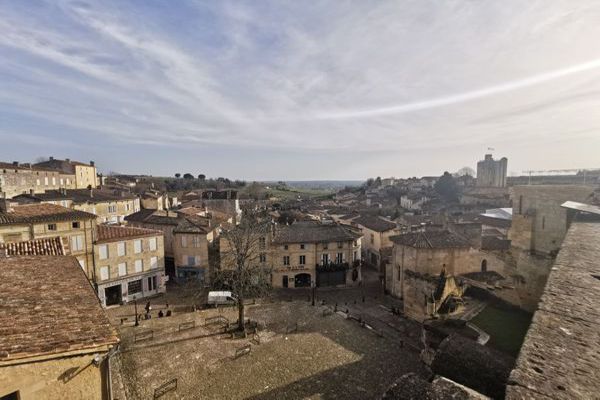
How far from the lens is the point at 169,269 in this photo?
1578 inches

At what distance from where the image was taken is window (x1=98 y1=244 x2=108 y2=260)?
30.0 m

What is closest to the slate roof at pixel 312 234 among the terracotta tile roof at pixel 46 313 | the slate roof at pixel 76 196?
the terracotta tile roof at pixel 46 313

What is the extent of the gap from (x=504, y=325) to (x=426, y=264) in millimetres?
10746

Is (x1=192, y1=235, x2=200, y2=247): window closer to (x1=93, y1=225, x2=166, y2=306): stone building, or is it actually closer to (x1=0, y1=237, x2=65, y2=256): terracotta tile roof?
(x1=93, y1=225, x2=166, y2=306): stone building

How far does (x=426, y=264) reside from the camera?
28.2m

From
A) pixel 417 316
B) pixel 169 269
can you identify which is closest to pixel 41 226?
pixel 169 269

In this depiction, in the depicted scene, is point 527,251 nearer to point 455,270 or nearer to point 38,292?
point 455,270

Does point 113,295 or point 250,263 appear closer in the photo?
point 113,295

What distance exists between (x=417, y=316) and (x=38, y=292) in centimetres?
2624

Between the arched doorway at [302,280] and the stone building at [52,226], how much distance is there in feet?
72.0

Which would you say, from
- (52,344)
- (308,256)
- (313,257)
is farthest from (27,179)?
(52,344)

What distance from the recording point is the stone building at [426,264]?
81.9ft

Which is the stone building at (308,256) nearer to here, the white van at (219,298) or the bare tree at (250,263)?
the bare tree at (250,263)

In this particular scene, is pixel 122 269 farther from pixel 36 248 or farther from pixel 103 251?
pixel 36 248
